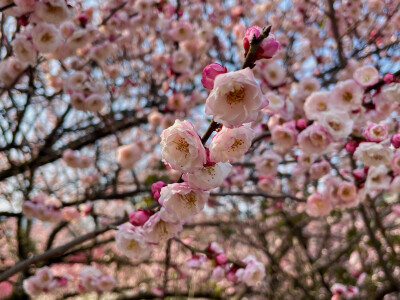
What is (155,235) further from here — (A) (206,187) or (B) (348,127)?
(B) (348,127)

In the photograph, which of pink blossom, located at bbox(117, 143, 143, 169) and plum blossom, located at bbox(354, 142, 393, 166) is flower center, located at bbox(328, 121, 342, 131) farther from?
pink blossom, located at bbox(117, 143, 143, 169)

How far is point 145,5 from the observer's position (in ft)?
11.6

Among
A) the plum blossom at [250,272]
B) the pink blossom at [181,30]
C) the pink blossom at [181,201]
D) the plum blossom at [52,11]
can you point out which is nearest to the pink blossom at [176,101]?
the pink blossom at [181,30]

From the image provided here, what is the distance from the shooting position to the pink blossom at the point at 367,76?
1852 mm

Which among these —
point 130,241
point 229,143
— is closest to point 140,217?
point 130,241

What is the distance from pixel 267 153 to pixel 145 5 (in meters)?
2.17

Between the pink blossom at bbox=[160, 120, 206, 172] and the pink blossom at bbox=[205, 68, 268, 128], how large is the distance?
0.29 ft

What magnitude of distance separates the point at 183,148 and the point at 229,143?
0.46 ft

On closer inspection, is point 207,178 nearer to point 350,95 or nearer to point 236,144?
point 236,144

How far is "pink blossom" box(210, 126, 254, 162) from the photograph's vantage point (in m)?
0.88

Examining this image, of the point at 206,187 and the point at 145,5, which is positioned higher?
the point at 145,5

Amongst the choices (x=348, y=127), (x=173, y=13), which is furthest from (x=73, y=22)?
(x=348, y=127)

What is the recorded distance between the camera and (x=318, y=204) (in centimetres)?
231

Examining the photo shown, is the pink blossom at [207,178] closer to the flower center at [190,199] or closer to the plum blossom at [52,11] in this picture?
the flower center at [190,199]
